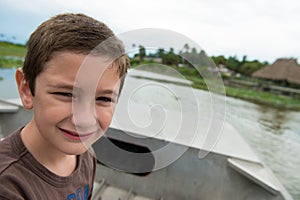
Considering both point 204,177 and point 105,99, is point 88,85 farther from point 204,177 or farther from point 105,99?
point 204,177

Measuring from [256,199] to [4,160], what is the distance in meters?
1.15

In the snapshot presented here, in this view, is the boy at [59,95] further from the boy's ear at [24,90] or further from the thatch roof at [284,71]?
the thatch roof at [284,71]

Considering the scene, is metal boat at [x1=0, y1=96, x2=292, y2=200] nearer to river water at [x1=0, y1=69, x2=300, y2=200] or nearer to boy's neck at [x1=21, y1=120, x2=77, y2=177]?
river water at [x1=0, y1=69, x2=300, y2=200]

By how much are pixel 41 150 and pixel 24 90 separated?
0.39ft

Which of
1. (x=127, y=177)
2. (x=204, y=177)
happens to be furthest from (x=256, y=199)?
(x=127, y=177)

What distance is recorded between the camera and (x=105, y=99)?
40 centimetres

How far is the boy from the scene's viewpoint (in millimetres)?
368

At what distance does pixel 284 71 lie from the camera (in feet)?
47.2

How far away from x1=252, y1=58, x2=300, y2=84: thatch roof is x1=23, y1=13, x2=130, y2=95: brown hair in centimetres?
1589

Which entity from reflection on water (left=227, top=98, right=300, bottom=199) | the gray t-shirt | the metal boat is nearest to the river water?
reflection on water (left=227, top=98, right=300, bottom=199)

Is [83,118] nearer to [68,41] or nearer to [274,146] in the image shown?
[68,41]

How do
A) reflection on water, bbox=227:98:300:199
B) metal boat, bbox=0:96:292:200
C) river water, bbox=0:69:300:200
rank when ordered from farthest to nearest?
reflection on water, bbox=227:98:300:199 → river water, bbox=0:69:300:200 → metal boat, bbox=0:96:292:200

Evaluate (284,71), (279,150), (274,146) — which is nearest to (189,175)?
(279,150)

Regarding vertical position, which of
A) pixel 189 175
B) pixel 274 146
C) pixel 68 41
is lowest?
pixel 274 146
